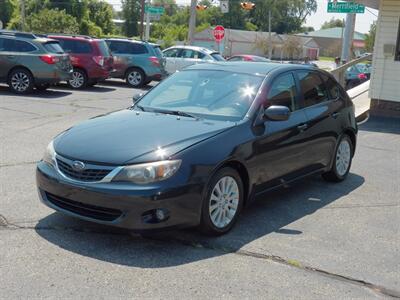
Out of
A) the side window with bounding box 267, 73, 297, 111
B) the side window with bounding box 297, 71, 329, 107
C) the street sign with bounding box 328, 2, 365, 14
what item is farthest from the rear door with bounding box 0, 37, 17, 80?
the side window with bounding box 267, 73, 297, 111

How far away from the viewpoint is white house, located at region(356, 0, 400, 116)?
14.4 metres

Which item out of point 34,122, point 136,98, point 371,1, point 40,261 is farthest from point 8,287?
point 371,1

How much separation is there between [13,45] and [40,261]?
13.0m

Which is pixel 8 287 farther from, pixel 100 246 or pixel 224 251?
pixel 224 251

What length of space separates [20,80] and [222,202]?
1242cm

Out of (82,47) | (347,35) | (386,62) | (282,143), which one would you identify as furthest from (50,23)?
(282,143)

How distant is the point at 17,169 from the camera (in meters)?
7.34

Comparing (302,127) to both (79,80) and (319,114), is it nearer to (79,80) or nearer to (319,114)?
(319,114)

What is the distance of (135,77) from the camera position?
21281 mm

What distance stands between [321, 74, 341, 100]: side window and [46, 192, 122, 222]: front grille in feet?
12.6

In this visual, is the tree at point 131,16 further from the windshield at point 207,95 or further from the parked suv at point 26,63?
the windshield at point 207,95

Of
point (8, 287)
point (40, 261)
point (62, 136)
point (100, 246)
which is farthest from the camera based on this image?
point (62, 136)

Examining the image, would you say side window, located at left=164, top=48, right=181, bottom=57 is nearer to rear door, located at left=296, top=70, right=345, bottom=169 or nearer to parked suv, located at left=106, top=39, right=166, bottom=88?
parked suv, located at left=106, top=39, right=166, bottom=88

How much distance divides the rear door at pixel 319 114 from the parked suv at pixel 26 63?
10.6 metres
